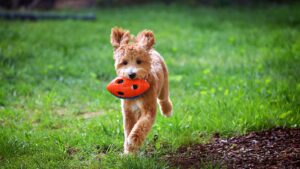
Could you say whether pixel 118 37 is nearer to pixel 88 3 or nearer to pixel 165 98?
pixel 165 98

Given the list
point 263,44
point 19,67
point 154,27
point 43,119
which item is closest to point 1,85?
point 19,67

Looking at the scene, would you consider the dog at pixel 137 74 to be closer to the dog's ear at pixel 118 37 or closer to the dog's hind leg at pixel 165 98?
the dog's ear at pixel 118 37

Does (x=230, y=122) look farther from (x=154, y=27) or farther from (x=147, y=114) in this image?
(x=154, y=27)

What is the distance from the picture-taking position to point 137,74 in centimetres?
469

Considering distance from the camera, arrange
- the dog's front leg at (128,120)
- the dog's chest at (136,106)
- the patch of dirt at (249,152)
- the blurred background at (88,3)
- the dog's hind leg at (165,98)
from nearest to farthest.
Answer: the patch of dirt at (249,152) → the dog's chest at (136,106) → the dog's front leg at (128,120) → the dog's hind leg at (165,98) → the blurred background at (88,3)

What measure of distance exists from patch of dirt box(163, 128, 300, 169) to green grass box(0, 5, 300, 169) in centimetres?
18

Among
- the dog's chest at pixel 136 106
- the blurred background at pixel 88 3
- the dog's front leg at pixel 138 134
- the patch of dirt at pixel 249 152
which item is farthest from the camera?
the blurred background at pixel 88 3

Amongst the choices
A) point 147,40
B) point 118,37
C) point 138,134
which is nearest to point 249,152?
point 138,134

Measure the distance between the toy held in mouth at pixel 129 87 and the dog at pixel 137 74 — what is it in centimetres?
5

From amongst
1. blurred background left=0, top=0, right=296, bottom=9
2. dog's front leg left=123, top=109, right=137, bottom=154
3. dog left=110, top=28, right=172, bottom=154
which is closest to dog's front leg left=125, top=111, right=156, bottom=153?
dog left=110, top=28, right=172, bottom=154

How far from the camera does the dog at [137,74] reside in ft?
15.5

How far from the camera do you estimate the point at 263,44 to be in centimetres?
1123

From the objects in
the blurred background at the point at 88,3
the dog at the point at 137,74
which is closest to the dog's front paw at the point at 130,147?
the dog at the point at 137,74

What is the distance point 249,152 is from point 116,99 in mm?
3107
